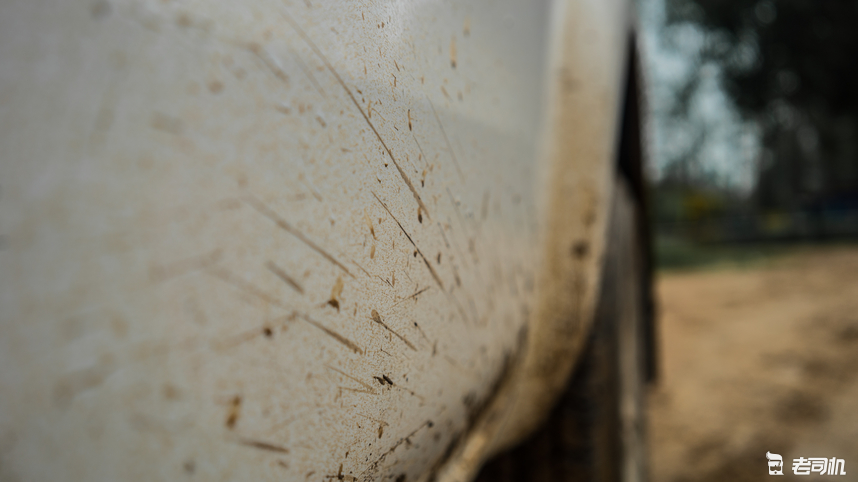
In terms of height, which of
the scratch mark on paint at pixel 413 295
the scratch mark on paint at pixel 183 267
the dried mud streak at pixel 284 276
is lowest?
the scratch mark on paint at pixel 413 295

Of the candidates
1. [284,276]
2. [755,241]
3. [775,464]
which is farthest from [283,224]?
[755,241]

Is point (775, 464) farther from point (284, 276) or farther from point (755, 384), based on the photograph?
point (284, 276)

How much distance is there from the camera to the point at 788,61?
9453mm

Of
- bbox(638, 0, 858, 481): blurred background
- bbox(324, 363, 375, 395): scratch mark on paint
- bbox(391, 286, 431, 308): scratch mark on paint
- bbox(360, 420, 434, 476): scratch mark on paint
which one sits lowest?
bbox(638, 0, 858, 481): blurred background

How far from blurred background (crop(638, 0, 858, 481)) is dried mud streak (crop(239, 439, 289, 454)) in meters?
1.64

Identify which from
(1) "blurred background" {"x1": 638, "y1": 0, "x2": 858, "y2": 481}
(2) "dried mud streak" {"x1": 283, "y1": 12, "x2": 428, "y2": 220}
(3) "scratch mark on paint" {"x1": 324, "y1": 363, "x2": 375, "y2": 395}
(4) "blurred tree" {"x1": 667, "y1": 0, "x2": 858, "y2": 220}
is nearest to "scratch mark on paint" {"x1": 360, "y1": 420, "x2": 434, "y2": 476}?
(3) "scratch mark on paint" {"x1": 324, "y1": 363, "x2": 375, "y2": 395}

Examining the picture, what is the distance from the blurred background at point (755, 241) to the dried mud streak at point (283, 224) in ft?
5.20

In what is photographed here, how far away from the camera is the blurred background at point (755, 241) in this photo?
1.92 metres

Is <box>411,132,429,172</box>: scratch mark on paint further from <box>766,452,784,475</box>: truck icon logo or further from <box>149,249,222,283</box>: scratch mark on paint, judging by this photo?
<box>766,452,784,475</box>: truck icon logo

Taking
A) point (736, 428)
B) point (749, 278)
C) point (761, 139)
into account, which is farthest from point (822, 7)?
point (736, 428)

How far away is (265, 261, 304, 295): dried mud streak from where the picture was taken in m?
0.25

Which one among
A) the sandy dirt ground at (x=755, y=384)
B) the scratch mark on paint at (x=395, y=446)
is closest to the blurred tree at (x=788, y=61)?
the sandy dirt ground at (x=755, y=384)

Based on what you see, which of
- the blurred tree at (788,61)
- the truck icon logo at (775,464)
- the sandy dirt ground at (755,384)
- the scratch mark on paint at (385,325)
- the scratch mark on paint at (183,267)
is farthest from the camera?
the blurred tree at (788,61)

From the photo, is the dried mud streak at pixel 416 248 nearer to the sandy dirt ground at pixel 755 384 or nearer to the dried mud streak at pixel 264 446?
the dried mud streak at pixel 264 446
